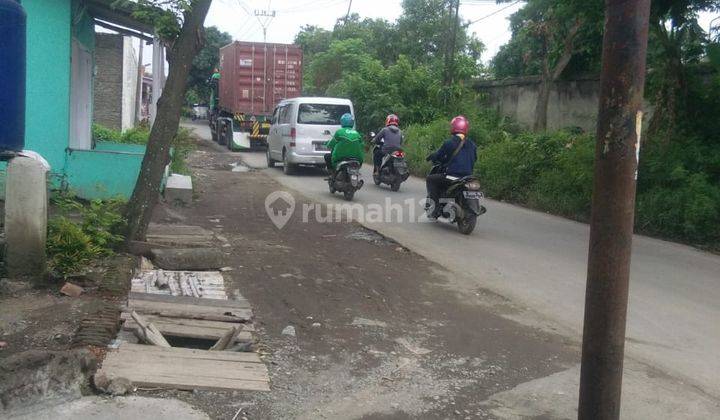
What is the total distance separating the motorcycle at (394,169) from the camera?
15234 millimetres

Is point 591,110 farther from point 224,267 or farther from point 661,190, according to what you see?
point 224,267

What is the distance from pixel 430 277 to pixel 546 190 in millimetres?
6827

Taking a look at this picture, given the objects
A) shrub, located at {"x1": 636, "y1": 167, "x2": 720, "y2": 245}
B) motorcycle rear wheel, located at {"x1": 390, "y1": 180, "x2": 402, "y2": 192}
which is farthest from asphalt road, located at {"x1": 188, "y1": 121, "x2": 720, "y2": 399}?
motorcycle rear wheel, located at {"x1": 390, "y1": 180, "x2": 402, "y2": 192}

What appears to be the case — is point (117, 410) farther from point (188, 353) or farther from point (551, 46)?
point (551, 46)

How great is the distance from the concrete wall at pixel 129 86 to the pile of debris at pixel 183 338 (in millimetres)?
16623

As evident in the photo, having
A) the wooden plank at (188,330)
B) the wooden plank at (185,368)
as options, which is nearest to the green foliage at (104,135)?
the wooden plank at (188,330)

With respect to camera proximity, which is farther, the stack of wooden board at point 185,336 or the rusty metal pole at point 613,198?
the stack of wooden board at point 185,336

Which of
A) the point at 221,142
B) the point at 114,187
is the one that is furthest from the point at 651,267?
the point at 221,142

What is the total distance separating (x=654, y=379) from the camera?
5.01m

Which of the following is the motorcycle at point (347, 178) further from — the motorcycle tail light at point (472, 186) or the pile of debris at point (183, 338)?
the pile of debris at point (183, 338)

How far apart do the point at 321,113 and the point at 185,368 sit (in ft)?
45.2

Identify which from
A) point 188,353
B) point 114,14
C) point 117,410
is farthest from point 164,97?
point 114,14

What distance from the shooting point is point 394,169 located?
50.1 ft

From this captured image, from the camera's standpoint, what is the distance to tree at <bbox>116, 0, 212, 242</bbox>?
7.26 meters
